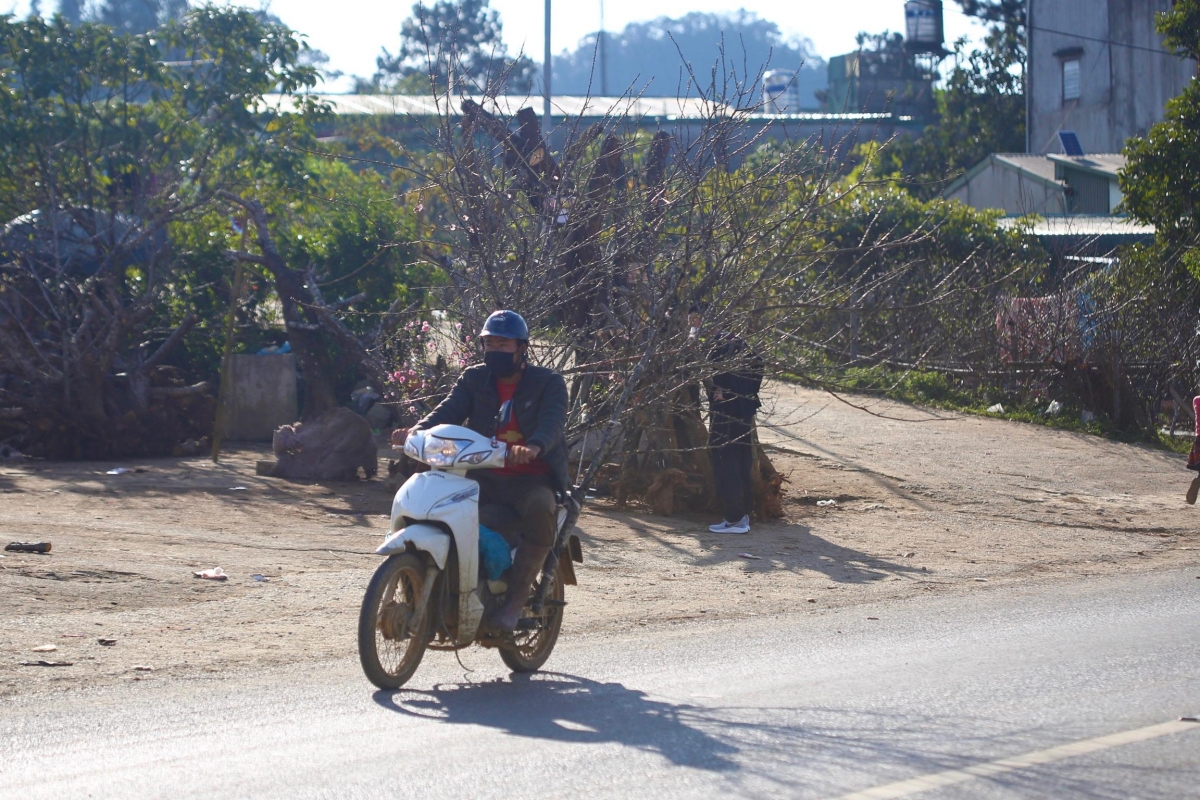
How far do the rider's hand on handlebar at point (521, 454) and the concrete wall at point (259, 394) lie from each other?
1000cm

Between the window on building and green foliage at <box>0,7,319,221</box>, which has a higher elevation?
the window on building

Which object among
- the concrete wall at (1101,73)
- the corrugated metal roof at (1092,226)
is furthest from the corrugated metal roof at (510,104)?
the concrete wall at (1101,73)

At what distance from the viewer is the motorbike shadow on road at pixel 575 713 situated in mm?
4945

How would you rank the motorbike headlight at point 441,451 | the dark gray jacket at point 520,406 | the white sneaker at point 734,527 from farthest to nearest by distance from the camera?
1. the white sneaker at point 734,527
2. the dark gray jacket at point 520,406
3. the motorbike headlight at point 441,451

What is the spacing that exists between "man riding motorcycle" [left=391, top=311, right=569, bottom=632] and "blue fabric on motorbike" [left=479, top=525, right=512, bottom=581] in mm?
77

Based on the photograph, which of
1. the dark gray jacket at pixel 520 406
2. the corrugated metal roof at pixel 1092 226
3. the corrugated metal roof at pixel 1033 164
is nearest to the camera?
the dark gray jacket at pixel 520 406

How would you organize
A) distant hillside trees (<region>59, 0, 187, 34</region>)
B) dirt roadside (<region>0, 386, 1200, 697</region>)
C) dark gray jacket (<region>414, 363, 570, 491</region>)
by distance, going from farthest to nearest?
1. distant hillside trees (<region>59, 0, 187, 34</region>)
2. dirt roadside (<region>0, 386, 1200, 697</region>)
3. dark gray jacket (<region>414, 363, 570, 491</region>)

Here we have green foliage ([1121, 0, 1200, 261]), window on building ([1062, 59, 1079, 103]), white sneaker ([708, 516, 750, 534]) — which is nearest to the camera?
white sneaker ([708, 516, 750, 534])

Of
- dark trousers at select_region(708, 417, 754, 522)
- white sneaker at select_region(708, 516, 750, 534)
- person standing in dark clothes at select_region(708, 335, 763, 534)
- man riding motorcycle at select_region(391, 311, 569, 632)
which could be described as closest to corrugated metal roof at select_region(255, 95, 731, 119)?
person standing in dark clothes at select_region(708, 335, 763, 534)

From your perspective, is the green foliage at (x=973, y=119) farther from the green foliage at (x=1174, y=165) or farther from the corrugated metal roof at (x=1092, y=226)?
the green foliage at (x=1174, y=165)

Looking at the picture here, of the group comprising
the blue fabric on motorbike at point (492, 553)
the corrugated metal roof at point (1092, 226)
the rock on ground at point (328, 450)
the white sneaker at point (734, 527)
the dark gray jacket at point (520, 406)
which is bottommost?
the white sneaker at point (734, 527)

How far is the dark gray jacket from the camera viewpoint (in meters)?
6.10

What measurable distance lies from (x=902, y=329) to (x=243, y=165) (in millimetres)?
9217

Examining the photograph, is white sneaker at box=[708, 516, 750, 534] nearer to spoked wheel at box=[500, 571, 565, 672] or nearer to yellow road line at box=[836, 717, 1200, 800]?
spoked wheel at box=[500, 571, 565, 672]
